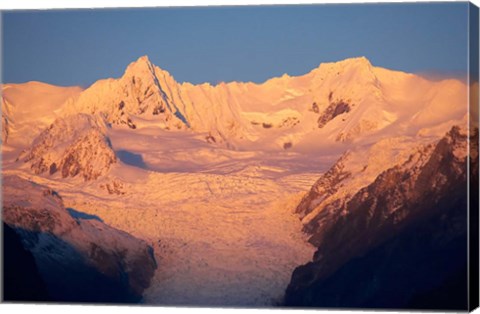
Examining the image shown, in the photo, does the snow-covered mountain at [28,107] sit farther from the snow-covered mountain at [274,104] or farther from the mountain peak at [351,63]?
the mountain peak at [351,63]

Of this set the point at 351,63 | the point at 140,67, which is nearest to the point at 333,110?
the point at 351,63

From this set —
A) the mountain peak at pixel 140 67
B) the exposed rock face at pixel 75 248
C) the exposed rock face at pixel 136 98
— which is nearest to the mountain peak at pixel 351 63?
the exposed rock face at pixel 136 98

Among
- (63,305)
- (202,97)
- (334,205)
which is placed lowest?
(63,305)

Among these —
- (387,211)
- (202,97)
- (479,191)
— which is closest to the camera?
(479,191)

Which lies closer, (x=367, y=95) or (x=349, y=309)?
(x=349, y=309)

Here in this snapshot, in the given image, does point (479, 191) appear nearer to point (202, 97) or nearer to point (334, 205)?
point (334, 205)

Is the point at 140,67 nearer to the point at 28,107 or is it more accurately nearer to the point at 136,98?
the point at 136,98

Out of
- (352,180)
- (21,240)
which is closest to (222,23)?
(352,180)
